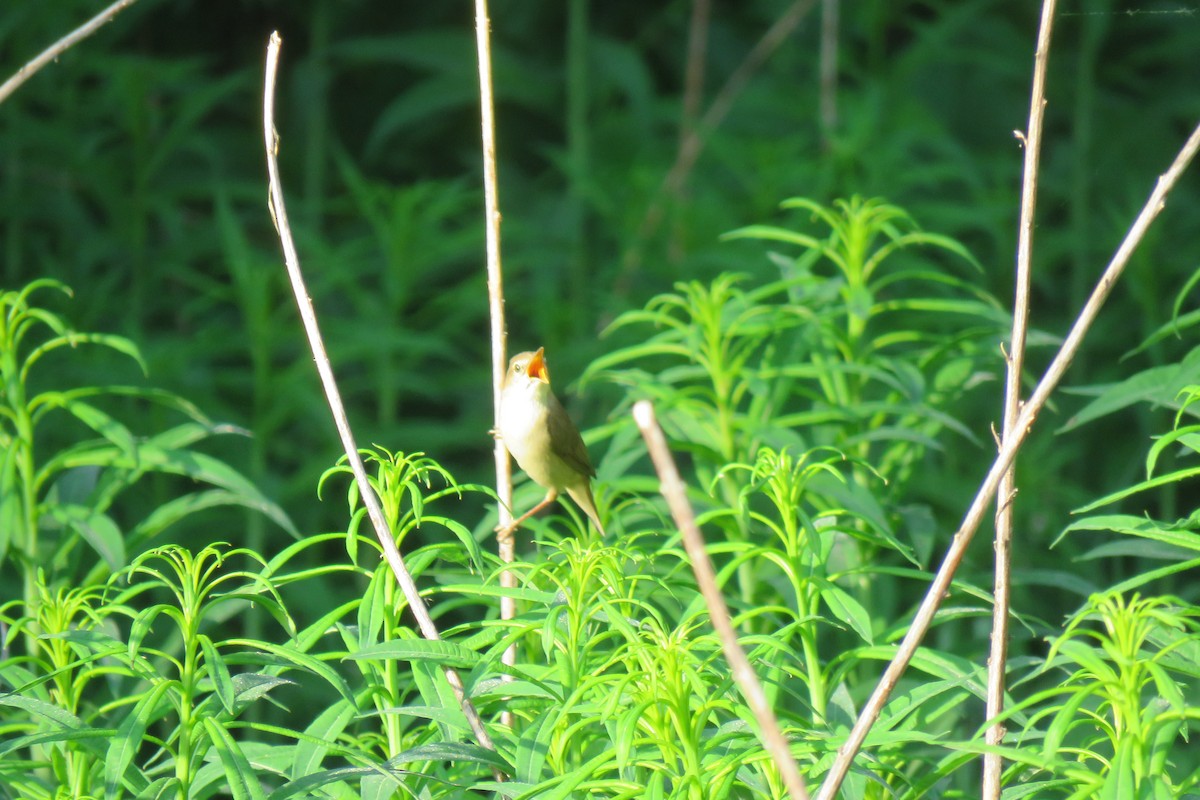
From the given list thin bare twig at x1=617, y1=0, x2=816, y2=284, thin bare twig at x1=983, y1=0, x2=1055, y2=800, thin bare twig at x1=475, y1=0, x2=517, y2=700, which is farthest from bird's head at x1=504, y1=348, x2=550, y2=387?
thin bare twig at x1=617, y1=0, x2=816, y2=284

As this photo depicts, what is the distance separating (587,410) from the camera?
463 cm

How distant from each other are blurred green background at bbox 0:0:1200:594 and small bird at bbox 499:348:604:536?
937mm

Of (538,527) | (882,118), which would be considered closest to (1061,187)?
(882,118)

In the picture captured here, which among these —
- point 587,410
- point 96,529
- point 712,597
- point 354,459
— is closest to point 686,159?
point 587,410

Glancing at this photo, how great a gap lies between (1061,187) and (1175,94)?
3.12ft

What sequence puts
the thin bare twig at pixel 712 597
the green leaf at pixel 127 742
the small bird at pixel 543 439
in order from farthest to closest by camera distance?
the small bird at pixel 543 439 → the green leaf at pixel 127 742 → the thin bare twig at pixel 712 597

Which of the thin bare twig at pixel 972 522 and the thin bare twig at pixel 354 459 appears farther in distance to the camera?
the thin bare twig at pixel 354 459

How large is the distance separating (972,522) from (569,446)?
3.96 feet

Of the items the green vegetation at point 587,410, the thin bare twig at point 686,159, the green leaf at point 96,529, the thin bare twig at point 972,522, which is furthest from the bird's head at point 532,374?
the thin bare twig at point 686,159

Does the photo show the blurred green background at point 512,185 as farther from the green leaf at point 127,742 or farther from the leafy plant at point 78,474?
the green leaf at point 127,742

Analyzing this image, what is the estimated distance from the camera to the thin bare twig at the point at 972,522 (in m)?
1.49

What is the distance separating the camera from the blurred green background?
13.1ft

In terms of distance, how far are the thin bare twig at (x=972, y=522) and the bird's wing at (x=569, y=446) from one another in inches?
45.5

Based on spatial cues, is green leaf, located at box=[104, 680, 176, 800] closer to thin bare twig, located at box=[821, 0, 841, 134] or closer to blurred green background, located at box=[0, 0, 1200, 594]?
blurred green background, located at box=[0, 0, 1200, 594]
